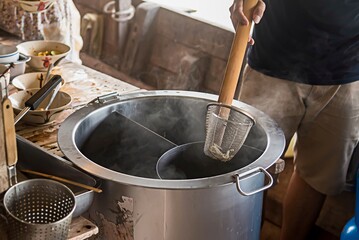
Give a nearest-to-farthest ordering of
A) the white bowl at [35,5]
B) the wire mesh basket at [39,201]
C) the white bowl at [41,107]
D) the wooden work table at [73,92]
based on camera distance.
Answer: the wire mesh basket at [39,201]
the wooden work table at [73,92]
the white bowl at [41,107]
the white bowl at [35,5]

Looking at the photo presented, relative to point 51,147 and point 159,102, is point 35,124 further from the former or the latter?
point 159,102

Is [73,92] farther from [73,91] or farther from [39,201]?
[39,201]

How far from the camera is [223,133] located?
177cm

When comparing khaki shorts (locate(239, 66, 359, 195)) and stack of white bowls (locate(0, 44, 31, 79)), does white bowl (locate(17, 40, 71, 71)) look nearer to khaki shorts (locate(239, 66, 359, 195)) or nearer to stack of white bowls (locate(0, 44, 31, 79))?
stack of white bowls (locate(0, 44, 31, 79))

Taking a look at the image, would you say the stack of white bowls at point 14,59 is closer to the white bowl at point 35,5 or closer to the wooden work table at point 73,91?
the wooden work table at point 73,91

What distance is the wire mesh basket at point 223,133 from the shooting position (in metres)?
1.75

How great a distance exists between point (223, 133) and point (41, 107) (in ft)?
2.48

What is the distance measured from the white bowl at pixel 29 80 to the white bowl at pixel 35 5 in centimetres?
47

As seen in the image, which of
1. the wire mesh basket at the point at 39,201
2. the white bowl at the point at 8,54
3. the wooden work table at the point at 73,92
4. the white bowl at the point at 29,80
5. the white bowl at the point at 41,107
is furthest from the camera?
the white bowl at the point at 8,54

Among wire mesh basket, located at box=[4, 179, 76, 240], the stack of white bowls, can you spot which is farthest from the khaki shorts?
wire mesh basket, located at box=[4, 179, 76, 240]

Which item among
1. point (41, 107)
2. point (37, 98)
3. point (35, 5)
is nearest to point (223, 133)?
point (37, 98)

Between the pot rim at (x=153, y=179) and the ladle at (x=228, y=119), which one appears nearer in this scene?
the pot rim at (x=153, y=179)

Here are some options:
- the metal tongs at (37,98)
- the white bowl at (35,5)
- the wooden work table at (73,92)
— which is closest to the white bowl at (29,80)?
the wooden work table at (73,92)

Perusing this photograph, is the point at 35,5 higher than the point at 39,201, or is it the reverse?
the point at 35,5
